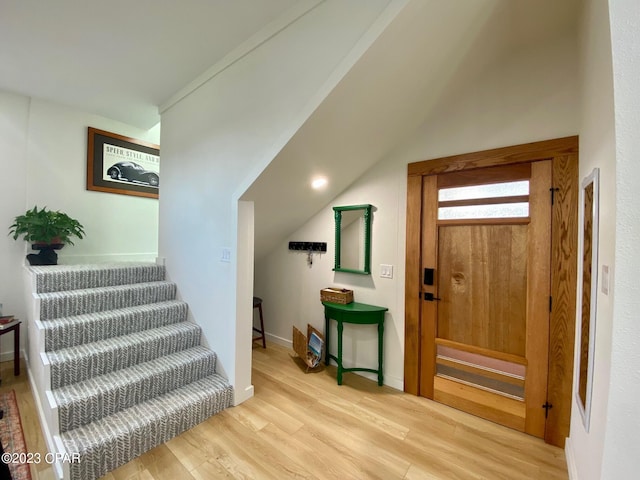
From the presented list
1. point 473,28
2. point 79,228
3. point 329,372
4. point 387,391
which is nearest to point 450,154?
point 473,28

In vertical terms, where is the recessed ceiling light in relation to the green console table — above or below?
above

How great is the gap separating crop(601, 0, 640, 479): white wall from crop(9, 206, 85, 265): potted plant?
4024 mm

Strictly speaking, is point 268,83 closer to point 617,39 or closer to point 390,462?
point 617,39

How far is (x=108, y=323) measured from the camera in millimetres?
2164

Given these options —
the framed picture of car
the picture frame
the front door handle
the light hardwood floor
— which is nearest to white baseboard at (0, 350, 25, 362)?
Result: the light hardwood floor

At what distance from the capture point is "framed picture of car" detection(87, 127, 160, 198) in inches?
131

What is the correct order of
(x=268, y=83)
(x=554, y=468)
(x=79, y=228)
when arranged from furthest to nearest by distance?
1. (x=79, y=228)
2. (x=268, y=83)
3. (x=554, y=468)

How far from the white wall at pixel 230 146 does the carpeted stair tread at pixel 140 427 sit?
236 millimetres

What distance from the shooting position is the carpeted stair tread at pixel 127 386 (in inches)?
64.0

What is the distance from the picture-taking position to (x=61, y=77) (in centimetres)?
253

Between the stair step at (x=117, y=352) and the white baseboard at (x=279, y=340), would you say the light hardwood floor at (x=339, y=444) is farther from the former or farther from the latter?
the white baseboard at (x=279, y=340)

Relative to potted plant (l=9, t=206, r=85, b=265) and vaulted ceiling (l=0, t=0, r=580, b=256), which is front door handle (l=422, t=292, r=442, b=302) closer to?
vaulted ceiling (l=0, t=0, r=580, b=256)

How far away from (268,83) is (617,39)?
1.88 meters

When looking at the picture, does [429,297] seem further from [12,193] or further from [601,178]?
[12,193]
